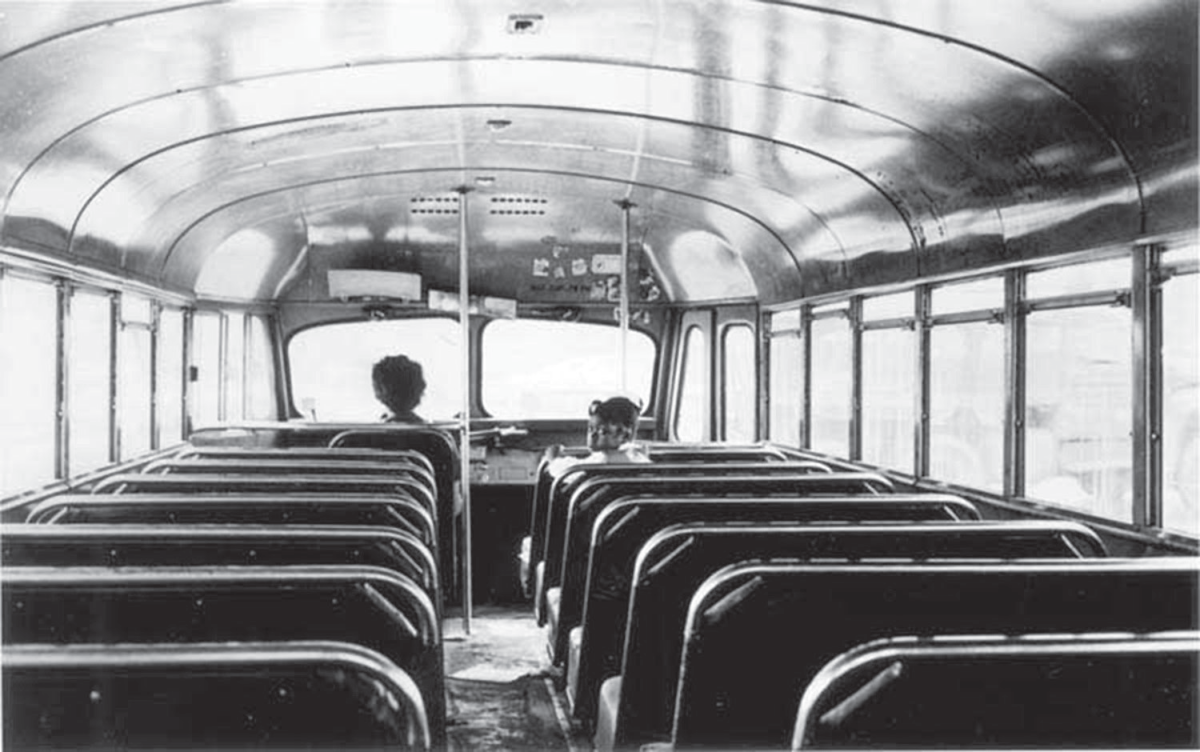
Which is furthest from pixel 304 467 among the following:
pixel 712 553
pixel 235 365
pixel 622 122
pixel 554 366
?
pixel 554 366

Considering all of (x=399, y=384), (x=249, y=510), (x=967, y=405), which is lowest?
(x=249, y=510)

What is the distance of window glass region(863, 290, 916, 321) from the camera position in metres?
6.53

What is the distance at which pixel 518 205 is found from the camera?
8352mm

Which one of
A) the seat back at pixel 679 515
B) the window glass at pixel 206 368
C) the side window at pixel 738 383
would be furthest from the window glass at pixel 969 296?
the window glass at pixel 206 368

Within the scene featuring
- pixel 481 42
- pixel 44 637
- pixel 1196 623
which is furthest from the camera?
pixel 481 42

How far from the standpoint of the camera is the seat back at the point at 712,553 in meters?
3.17

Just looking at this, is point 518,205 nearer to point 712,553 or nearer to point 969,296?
point 969,296

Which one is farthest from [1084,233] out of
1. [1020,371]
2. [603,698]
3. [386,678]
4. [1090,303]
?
[386,678]

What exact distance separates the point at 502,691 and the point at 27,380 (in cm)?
259

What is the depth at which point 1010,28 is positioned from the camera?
3.78m

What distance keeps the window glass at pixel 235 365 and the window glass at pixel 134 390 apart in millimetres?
1400

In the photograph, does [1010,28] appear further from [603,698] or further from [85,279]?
[85,279]

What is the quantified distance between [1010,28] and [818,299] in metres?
4.03

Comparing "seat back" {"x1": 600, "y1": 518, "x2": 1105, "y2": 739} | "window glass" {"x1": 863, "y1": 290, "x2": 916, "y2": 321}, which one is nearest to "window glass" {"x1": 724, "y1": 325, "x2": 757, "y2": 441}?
"window glass" {"x1": 863, "y1": 290, "x2": 916, "y2": 321}
